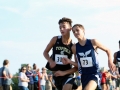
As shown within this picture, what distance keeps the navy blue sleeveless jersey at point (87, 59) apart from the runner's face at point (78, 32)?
0.21m

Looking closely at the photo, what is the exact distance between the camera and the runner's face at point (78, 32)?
6.53m

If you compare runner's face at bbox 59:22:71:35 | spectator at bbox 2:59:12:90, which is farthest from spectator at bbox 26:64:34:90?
runner's face at bbox 59:22:71:35

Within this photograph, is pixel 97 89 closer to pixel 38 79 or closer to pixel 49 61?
pixel 49 61

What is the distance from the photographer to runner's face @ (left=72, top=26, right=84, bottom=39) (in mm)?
6535

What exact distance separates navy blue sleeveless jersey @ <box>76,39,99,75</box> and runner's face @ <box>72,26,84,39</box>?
211 millimetres

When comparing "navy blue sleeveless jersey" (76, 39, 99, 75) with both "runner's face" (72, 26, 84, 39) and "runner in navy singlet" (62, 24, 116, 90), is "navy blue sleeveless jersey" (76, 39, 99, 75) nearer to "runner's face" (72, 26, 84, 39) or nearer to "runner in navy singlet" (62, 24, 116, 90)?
"runner in navy singlet" (62, 24, 116, 90)

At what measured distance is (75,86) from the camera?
6887 mm

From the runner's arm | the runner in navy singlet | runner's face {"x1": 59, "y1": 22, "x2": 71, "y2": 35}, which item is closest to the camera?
the runner in navy singlet

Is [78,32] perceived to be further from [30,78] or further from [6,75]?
[30,78]

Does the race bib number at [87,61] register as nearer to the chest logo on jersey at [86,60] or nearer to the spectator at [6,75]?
the chest logo on jersey at [86,60]

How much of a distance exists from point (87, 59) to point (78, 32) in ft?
1.89

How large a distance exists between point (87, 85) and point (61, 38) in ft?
4.07

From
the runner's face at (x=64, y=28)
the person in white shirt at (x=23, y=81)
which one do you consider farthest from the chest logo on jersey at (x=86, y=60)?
the person in white shirt at (x=23, y=81)

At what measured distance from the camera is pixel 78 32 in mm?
6551
